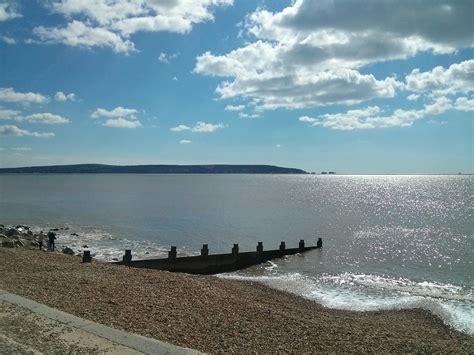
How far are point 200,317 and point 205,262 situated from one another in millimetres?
15401

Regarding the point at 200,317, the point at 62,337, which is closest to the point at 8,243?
the point at 200,317

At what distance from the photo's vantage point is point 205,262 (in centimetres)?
2684

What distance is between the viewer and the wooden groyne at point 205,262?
24.5 metres

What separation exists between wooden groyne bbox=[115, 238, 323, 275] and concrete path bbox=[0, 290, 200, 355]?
14.9m

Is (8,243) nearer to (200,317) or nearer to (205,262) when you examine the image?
(205,262)

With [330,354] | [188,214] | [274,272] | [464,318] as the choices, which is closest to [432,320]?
[464,318]

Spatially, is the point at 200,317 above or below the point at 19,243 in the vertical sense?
above

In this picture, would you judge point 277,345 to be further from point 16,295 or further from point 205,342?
point 16,295

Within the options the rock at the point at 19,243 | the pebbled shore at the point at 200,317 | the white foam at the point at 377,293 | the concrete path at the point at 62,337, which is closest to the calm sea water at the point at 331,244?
the white foam at the point at 377,293

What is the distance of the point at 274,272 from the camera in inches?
1108

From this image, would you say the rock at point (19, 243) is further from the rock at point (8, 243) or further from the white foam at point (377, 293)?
the white foam at point (377, 293)

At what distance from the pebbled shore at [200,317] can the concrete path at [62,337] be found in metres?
1.14

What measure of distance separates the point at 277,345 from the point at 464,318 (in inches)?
476

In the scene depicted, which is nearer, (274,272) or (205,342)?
(205,342)
